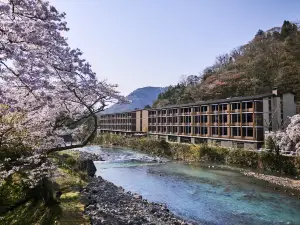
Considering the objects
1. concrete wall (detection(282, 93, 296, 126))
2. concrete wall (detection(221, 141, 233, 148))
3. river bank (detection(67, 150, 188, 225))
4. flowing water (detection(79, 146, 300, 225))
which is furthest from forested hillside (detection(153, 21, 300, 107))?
river bank (detection(67, 150, 188, 225))

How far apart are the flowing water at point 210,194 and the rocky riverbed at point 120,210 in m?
1.59

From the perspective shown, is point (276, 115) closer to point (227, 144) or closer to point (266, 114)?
point (266, 114)

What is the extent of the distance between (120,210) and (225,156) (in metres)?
22.6

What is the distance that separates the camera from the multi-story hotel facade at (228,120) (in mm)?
34031

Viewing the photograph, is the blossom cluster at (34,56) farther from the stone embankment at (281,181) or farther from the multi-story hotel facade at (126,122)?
the multi-story hotel facade at (126,122)

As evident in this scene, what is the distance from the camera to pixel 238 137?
36.9 meters

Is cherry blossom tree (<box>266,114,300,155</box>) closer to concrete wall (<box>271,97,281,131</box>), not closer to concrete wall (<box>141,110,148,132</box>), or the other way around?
concrete wall (<box>271,97,281,131</box>)

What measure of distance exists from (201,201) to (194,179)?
7214 millimetres

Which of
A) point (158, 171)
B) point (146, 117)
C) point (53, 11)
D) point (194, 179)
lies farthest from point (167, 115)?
point (53, 11)

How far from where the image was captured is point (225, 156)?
34250 mm

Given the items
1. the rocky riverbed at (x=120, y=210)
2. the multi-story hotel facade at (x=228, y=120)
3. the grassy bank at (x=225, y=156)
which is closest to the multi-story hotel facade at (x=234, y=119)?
the multi-story hotel facade at (x=228, y=120)

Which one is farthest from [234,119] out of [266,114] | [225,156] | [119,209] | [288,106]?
[119,209]

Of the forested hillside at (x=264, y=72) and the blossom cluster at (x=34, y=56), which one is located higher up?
the forested hillside at (x=264, y=72)

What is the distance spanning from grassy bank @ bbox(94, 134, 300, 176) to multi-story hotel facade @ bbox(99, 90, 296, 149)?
10.8 feet
